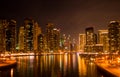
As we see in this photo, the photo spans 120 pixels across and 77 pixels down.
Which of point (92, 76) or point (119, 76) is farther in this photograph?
point (92, 76)

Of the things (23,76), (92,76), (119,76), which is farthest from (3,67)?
(119,76)

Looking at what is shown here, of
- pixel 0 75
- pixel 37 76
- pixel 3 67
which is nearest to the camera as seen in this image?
pixel 0 75

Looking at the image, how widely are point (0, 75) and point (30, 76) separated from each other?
6163mm

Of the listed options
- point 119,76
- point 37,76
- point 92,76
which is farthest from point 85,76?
point 119,76

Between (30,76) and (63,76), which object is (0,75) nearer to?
(30,76)

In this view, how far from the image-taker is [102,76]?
197 feet

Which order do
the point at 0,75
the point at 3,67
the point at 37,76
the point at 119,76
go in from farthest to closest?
the point at 3,67 → the point at 37,76 → the point at 0,75 → the point at 119,76

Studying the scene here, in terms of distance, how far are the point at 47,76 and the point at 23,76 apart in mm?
4856

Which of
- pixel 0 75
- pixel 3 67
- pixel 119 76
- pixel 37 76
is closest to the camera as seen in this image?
pixel 119 76

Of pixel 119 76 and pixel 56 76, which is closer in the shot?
pixel 119 76

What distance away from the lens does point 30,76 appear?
200 feet

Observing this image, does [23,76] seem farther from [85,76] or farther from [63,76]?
[85,76]

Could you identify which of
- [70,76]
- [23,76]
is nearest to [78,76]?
[70,76]

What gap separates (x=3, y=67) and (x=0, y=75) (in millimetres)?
15030
